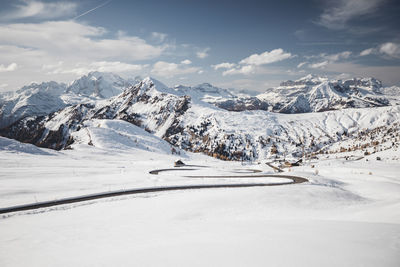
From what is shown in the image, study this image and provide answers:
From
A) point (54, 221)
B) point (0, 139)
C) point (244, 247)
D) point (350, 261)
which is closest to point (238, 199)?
point (244, 247)

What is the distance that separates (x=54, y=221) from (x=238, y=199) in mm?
20575

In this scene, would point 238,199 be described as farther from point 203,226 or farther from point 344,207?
point 344,207

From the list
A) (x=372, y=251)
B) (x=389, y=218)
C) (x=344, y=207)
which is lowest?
(x=344, y=207)

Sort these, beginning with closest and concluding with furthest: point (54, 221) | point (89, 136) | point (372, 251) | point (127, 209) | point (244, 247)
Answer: point (372, 251) < point (244, 247) < point (54, 221) < point (127, 209) < point (89, 136)

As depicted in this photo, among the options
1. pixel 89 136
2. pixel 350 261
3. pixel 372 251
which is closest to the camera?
pixel 350 261

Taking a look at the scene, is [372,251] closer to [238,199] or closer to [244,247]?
[244,247]

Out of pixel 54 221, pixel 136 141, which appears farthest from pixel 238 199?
pixel 136 141

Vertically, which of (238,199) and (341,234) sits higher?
(341,234)

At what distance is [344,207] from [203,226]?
20.5m

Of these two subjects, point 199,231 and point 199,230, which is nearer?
point 199,231

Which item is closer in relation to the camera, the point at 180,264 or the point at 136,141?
the point at 180,264

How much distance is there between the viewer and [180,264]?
383 inches

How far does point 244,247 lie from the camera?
11.4 meters

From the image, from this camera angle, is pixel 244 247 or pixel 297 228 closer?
pixel 244 247
